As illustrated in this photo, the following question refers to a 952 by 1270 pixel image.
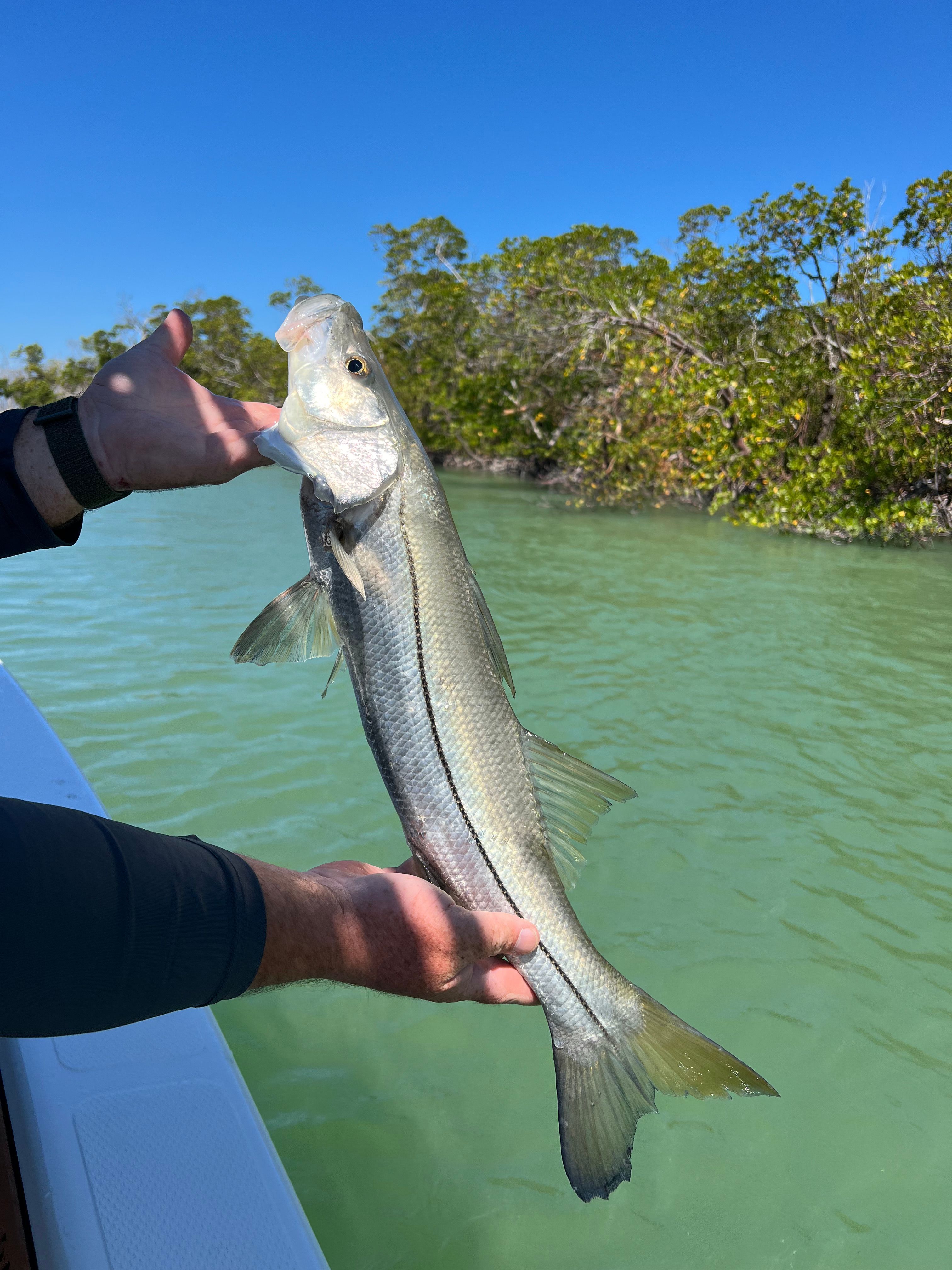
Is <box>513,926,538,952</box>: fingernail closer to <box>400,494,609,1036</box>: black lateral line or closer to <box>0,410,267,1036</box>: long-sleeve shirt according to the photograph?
<box>400,494,609,1036</box>: black lateral line

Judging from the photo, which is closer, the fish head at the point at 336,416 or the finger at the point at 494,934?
the finger at the point at 494,934

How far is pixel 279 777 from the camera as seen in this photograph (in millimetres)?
4844

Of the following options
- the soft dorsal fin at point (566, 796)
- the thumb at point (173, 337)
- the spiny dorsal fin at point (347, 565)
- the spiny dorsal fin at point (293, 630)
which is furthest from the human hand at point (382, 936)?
the thumb at point (173, 337)

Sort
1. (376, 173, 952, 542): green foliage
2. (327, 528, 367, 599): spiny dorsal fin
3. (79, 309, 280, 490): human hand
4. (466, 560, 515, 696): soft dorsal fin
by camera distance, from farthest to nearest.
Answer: (376, 173, 952, 542): green foliage → (79, 309, 280, 490): human hand → (466, 560, 515, 696): soft dorsal fin → (327, 528, 367, 599): spiny dorsal fin

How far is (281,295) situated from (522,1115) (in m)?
44.0

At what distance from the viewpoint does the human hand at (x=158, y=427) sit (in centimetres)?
205

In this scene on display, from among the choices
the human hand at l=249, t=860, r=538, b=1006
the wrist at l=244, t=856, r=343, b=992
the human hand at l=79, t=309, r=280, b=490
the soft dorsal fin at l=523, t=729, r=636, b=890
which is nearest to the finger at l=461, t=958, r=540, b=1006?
the human hand at l=249, t=860, r=538, b=1006

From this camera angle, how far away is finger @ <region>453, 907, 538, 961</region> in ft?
5.63

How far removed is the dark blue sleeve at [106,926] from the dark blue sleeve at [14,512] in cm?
100

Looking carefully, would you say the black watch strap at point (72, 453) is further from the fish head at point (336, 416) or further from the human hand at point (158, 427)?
the fish head at point (336, 416)

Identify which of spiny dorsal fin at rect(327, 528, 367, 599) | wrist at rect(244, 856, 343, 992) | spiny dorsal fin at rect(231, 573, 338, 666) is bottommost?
wrist at rect(244, 856, 343, 992)

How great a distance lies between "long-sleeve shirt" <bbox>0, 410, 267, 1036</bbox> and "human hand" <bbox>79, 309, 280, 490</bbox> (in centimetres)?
110

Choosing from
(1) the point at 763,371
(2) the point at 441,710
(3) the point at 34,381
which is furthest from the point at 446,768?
(3) the point at 34,381

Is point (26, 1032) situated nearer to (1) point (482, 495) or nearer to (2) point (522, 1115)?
(2) point (522, 1115)
